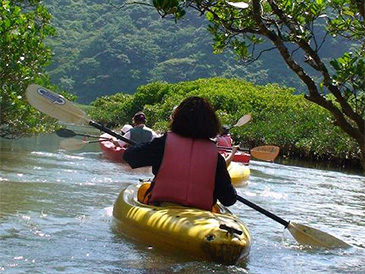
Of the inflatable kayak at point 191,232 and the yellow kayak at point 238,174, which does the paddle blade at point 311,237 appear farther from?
the yellow kayak at point 238,174

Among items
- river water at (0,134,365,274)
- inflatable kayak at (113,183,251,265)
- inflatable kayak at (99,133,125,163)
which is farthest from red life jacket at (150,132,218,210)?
inflatable kayak at (99,133,125,163)

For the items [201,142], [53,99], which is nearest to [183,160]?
[201,142]

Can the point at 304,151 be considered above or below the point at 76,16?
below

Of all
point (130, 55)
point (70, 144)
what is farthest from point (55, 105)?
point (130, 55)

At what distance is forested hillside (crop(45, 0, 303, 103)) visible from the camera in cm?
6862

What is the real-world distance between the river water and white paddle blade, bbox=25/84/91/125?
1009mm

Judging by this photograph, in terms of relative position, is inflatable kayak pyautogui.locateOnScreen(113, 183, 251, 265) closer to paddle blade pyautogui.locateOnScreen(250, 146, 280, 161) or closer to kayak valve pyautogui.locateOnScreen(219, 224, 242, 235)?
kayak valve pyautogui.locateOnScreen(219, 224, 242, 235)

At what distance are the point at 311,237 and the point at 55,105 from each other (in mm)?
2784

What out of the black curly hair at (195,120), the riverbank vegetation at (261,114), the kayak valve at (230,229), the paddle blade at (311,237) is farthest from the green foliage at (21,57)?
the kayak valve at (230,229)

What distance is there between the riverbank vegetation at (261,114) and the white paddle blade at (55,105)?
18.3 feet

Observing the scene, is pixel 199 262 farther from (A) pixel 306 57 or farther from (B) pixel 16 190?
(B) pixel 16 190

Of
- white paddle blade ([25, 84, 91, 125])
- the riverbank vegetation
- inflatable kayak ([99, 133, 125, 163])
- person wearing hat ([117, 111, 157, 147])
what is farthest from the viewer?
the riverbank vegetation

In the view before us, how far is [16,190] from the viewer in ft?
28.3

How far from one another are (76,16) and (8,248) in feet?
292
